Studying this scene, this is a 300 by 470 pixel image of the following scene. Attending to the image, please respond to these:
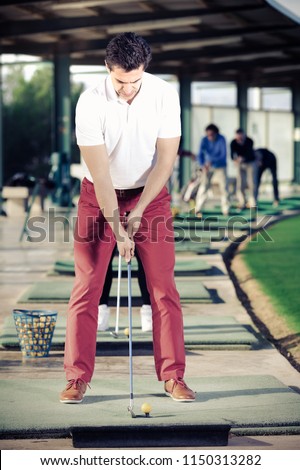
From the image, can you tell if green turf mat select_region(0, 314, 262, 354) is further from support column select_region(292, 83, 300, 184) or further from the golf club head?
support column select_region(292, 83, 300, 184)

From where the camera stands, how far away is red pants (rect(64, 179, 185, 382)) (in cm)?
569

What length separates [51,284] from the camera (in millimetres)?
10844

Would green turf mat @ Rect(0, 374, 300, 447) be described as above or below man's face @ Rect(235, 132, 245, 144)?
below

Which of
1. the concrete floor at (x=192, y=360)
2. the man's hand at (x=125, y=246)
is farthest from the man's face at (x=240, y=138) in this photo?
the man's hand at (x=125, y=246)

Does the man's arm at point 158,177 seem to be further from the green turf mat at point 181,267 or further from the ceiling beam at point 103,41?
the ceiling beam at point 103,41

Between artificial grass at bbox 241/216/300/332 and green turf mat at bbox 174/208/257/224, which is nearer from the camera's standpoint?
artificial grass at bbox 241/216/300/332

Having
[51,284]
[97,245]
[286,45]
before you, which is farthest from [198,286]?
[286,45]

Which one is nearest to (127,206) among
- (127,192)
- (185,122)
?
(127,192)

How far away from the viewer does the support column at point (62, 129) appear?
77.6ft

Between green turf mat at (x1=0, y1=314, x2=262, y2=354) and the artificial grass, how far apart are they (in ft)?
2.12

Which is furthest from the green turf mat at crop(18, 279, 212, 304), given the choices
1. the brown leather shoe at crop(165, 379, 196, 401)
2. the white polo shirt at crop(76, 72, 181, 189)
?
the white polo shirt at crop(76, 72, 181, 189)

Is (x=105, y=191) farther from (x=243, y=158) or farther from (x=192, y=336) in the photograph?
(x=243, y=158)

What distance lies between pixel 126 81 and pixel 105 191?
1.86ft
